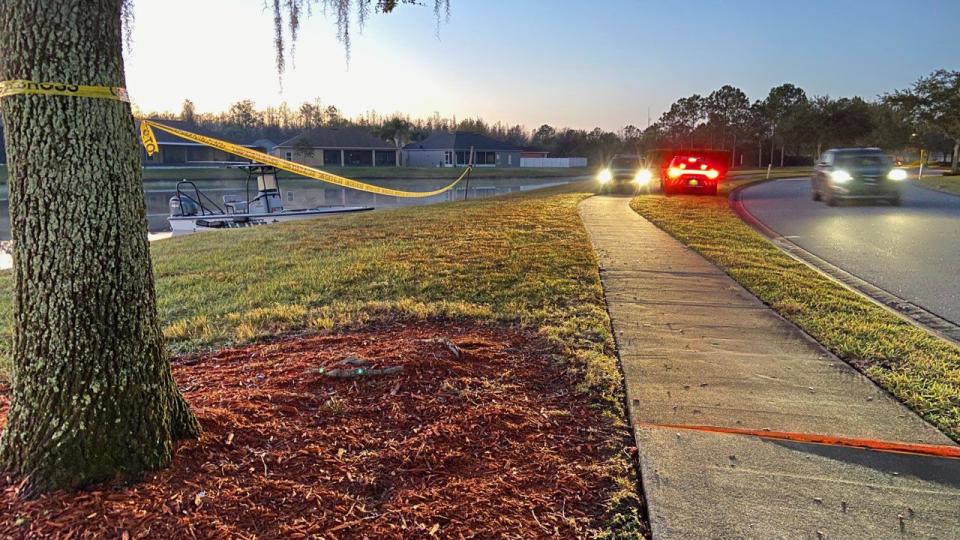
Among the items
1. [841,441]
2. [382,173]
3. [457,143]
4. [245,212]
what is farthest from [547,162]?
[841,441]

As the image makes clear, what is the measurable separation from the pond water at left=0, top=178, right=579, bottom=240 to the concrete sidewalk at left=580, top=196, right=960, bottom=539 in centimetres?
2090

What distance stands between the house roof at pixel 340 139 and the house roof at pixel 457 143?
4543mm

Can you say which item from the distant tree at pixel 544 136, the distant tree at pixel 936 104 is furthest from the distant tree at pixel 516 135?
the distant tree at pixel 936 104

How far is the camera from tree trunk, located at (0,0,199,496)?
2451mm

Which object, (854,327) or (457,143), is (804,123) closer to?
(457,143)

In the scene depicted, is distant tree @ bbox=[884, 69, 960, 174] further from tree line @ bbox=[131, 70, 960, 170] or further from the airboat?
the airboat

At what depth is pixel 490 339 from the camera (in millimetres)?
4973

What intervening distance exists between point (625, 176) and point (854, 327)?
61.0 ft

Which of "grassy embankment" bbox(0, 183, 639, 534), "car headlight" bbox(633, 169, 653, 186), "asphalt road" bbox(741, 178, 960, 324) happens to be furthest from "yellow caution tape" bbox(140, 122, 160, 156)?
"car headlight" bbox(633, 169, 653, 186)

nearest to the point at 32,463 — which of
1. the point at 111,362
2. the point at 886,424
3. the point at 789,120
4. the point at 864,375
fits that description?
the point at 111,362

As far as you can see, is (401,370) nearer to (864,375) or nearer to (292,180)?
(864,375)

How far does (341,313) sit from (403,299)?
71cm

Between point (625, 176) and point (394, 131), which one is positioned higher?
point (394, 131)

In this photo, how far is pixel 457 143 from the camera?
231 feet
